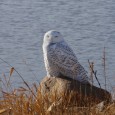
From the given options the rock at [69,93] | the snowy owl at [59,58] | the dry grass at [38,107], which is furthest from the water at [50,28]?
the dry grass at [38,107]

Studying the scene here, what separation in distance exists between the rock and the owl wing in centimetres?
13

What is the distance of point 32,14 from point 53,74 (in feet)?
25.3

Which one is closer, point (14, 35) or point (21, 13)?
point (14, 35)

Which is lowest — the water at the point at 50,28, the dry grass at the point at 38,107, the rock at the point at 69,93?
the water at the point at 50,28

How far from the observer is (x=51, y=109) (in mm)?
5332

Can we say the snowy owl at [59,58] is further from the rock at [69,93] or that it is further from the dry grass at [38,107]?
the dry grass at [38,107]

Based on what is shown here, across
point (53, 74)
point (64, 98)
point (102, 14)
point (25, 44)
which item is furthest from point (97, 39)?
point (64, 98)

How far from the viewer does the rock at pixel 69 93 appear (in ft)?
18.8

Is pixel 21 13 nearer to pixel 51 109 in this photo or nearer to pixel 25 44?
pixel 25 44

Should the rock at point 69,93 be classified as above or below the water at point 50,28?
above

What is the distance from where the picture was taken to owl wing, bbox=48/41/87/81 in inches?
312

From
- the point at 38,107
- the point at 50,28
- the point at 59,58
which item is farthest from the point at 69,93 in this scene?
the point at 50,28

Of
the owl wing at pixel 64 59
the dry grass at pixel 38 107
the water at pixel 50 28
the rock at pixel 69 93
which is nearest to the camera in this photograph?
the dry grass at pixel 38 107

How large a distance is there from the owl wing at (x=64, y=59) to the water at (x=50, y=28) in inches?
61.7
